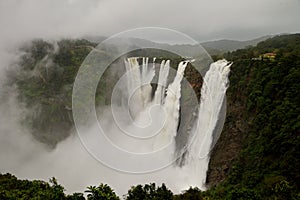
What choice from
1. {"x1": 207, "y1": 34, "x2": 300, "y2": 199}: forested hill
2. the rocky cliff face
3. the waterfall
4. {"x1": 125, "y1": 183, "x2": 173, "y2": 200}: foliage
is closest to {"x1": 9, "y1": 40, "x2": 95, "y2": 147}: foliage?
the waterfall

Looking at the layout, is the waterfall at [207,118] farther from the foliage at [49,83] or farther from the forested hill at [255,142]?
the foliage at [49,83]

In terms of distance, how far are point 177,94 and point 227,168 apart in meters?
5.31

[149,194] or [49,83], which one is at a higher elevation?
[49,83]

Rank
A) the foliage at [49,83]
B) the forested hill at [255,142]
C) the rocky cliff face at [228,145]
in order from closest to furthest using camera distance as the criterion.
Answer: the forested hill at [255,142]
the rocky cliff face at [228,145]
the foliage at [49,83]

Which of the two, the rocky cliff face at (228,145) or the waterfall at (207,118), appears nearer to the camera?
the rocky cliff face at (228,145)

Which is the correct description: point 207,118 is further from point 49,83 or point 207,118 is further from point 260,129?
point 49,83

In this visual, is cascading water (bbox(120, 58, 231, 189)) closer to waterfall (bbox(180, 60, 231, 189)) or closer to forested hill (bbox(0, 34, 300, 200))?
waterfall (bbox(180, 60, 231, 189))

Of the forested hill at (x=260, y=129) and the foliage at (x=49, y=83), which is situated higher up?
the foliage at (x=49, y=83)

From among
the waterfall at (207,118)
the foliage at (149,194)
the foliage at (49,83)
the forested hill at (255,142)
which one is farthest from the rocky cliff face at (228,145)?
the foliage at (49,83)

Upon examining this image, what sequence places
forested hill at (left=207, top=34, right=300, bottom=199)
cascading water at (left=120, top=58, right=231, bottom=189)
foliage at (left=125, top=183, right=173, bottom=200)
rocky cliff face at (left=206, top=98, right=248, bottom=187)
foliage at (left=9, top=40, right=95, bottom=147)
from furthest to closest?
foliage at (left=9, top=40, right=95, bottom=147), cascading water at (left=120, top=58, right=231, bottom=189), rocky cliff face at (left=206, top=98, right=248, bottom=187), forested hill at (left=207, top=34, right=300, bottom=199), foliage at (left=125, top=183, right=173, bottom=200)

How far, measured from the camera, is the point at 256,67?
21.8 m

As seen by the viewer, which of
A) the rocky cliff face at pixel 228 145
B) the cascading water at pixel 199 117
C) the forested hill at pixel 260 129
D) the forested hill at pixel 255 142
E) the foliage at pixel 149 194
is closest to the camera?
the foliage at pixel 149 194

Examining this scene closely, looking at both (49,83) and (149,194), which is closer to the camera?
(149,194)

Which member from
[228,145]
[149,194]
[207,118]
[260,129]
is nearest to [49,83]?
[207,118]
